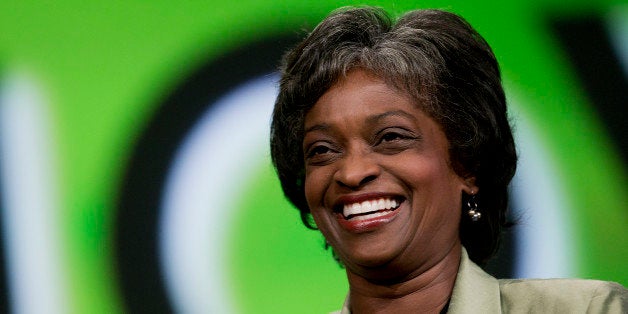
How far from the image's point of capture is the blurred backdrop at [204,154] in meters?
2.81

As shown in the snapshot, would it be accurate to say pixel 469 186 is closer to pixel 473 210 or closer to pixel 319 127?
pixel 473 210

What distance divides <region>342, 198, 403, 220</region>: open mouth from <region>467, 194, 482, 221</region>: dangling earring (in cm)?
18

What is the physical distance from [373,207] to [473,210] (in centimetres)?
23

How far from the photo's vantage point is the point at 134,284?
2.85m

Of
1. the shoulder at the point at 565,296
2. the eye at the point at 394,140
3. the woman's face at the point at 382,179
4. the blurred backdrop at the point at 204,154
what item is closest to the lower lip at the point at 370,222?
the woman's face at the point at 382,179

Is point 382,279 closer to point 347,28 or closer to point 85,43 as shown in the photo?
point 347,28

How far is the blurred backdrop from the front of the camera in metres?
2.81

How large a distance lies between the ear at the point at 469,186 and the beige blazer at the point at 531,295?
0.35 ft

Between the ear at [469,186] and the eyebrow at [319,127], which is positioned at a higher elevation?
the eyebrow at [319,127]

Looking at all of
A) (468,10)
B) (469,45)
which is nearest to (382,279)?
(469,45)

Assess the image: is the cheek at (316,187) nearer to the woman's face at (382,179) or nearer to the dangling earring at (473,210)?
the woman's face at (382,179)

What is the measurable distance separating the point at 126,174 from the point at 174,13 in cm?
43

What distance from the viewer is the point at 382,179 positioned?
195 centimetres

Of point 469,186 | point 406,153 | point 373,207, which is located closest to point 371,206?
point 373,207
